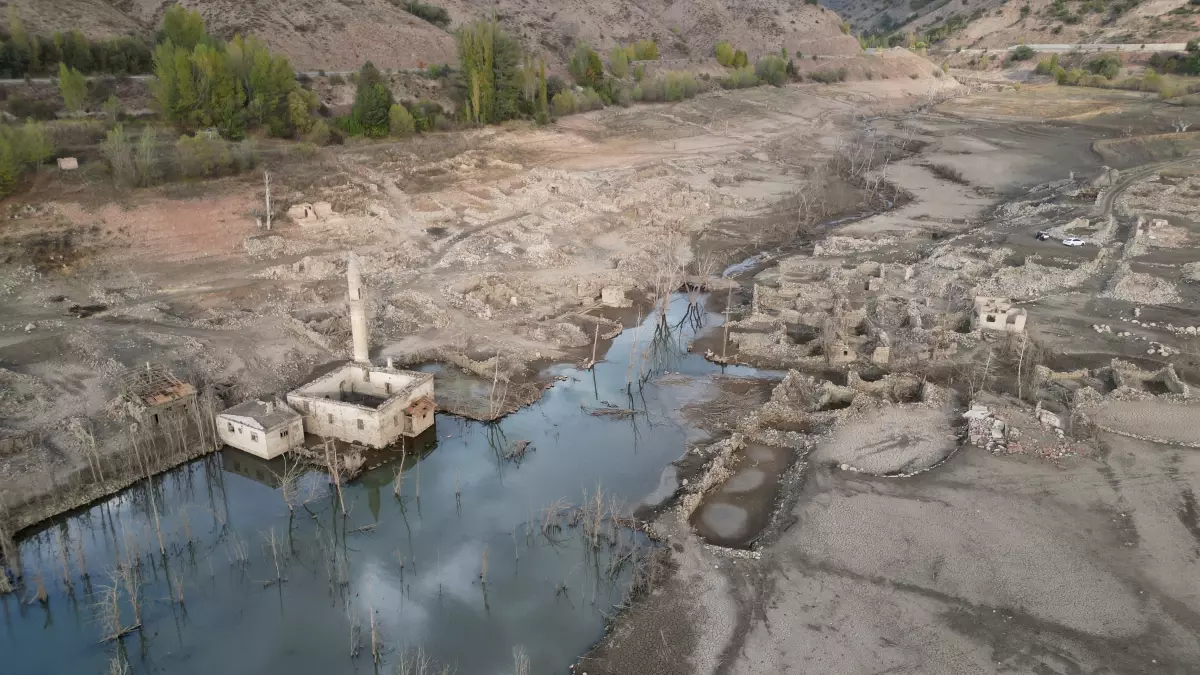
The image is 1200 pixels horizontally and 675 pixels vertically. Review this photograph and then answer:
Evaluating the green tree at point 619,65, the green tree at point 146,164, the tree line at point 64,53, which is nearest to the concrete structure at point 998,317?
the green tree at point 146,164

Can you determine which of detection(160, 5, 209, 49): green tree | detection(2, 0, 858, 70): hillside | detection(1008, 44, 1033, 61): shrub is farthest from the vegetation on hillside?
detection(1008, 44, 1033, 61): shrub

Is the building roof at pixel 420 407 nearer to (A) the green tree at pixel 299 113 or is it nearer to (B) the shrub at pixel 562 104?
(A) the green tree at pixel 299 113

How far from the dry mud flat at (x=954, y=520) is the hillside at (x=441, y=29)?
52.6m

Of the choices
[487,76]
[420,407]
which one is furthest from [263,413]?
[487,76]

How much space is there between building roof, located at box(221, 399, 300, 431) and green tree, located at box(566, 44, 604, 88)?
206 ft

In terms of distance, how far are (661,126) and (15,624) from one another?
69.1 meters

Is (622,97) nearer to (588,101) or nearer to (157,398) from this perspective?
(588,101)

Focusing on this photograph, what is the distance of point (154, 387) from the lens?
3073 cm

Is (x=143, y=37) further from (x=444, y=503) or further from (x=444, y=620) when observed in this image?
(x=444, y=620)

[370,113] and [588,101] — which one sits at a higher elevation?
[370,113]

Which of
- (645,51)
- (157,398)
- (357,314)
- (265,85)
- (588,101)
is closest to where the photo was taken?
(157,398)

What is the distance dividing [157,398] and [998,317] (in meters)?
34.8

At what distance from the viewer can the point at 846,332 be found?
128ft

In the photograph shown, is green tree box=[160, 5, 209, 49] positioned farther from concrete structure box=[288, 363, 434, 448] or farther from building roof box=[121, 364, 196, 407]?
concrete structure box=[288, 363, 434, 448]
